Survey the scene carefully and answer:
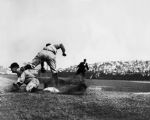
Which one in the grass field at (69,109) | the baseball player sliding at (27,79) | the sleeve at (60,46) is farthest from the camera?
the sleeve at (60,46)

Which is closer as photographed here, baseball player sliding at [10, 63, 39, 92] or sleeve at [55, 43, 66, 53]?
baseball player sliding at [10, 63, 39, 92]

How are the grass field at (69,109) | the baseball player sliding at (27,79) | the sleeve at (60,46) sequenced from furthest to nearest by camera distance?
1. the sleeve at (60,46)
2. the baseball player sliding at (27,79)
3. the grass field at (69,109)

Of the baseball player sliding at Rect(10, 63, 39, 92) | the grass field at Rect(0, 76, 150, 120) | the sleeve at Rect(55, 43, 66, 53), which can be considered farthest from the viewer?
the sleeve at Rect(55, 43, 66, 53)

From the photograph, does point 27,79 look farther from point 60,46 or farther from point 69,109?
point 69,109

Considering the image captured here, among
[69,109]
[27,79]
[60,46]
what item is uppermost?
[60,46]

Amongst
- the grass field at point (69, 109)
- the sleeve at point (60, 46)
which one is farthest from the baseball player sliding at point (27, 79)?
the grass field at point (69, 109)

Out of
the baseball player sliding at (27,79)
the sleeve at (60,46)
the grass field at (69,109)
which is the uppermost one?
the sleeve at (60,46)

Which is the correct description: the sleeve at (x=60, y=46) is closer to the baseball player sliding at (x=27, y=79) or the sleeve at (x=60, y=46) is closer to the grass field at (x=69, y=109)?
the baseball player sliding at (x=27, y=79)

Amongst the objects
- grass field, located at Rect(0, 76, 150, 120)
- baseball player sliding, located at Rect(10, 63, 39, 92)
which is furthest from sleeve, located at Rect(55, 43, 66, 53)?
grass field, located at Rect(0, 76, 150, 120)

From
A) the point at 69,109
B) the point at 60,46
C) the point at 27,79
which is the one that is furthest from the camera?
the point at 60,46

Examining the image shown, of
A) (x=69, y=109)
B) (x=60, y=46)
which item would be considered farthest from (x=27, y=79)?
(x=69, y=109)

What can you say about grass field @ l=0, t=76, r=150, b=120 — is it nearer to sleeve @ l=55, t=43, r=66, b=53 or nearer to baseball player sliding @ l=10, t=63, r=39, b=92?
baseball player sliding @ l=10, t=63, r=39, b=92

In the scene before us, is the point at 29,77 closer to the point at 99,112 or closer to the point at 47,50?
the point at 47,50
